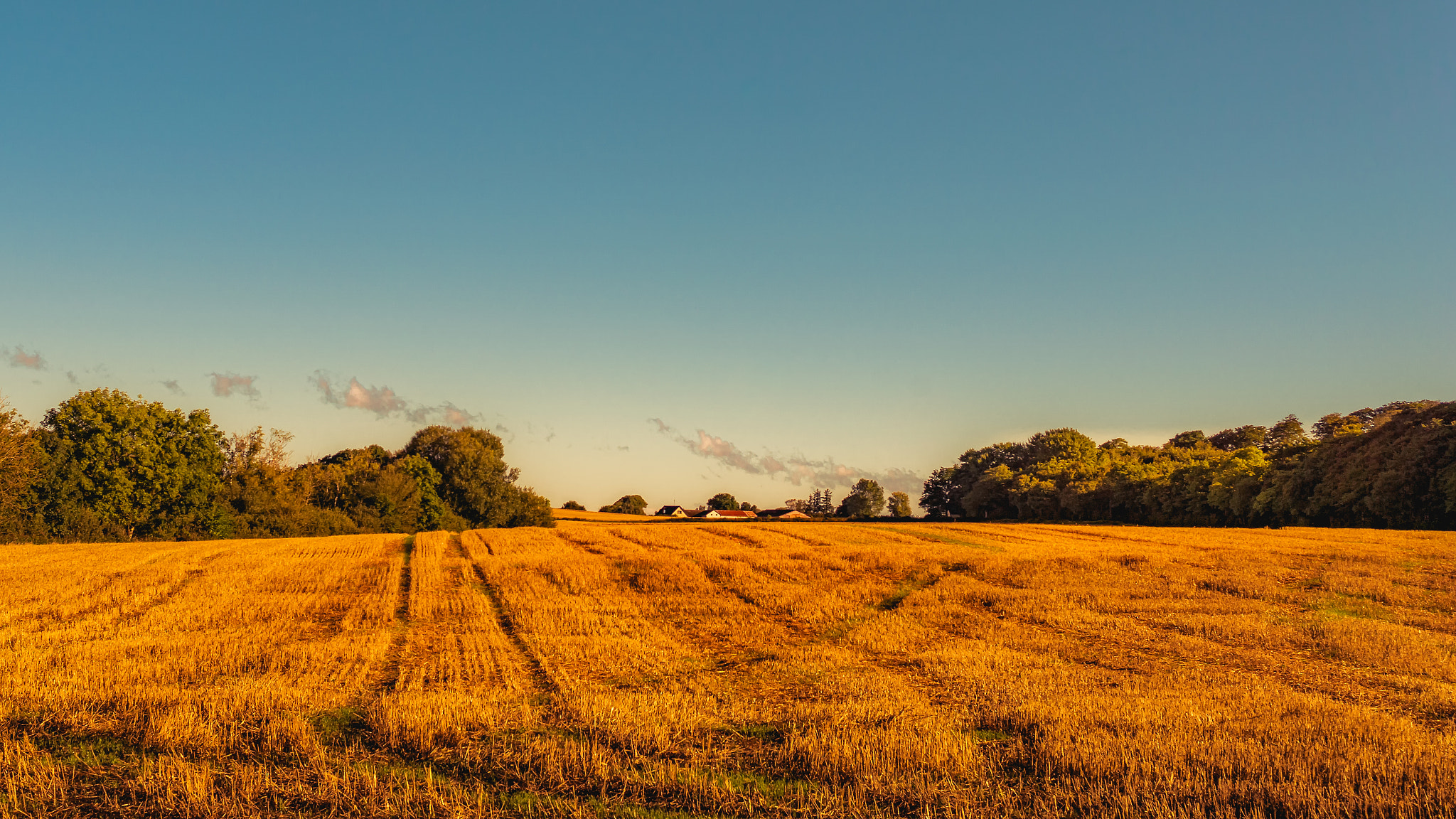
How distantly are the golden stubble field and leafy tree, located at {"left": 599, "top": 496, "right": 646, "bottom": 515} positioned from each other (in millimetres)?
164232

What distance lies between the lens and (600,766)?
26.7 ft

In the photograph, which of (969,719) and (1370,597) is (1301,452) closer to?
(1370,597)

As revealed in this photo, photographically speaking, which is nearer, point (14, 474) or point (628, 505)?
point (14, 474)

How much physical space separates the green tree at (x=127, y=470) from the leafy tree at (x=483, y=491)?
90.9 feet

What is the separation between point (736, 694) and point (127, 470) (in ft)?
217

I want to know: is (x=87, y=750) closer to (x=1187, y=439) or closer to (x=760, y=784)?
(x=760, y=784)

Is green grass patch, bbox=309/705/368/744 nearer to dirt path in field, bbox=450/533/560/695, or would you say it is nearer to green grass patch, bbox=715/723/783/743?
dirt path in field, bbox=450/533/560/695

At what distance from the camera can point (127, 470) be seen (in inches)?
2356

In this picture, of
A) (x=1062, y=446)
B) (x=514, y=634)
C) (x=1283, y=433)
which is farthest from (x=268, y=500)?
(x=1283, y=433)

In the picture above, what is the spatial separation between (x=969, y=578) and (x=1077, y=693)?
14755mm

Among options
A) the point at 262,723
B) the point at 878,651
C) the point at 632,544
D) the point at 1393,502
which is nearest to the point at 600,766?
the point at 262,723

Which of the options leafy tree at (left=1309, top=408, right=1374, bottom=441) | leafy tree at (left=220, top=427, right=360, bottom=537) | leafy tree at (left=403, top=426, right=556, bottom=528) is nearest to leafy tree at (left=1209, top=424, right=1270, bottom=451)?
leafy tree at (left=1309, top=408, right=1374, bottom=441)

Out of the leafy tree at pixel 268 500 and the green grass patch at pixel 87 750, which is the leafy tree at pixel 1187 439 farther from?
the green grass patch at pixel 87 750

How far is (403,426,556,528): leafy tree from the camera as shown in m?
89.6
